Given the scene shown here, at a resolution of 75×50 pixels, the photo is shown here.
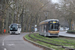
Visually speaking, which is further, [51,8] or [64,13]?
[51,8]

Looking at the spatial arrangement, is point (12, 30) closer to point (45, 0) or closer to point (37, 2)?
point (37, 2)

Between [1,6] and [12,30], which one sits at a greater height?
[1,6]

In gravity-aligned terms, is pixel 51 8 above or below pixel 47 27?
above

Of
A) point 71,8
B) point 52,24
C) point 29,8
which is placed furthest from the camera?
point 29,8

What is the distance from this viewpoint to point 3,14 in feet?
137

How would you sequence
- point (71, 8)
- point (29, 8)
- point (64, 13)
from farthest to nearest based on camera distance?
point (29, 8) < point (64, 13) < point (71, 8)

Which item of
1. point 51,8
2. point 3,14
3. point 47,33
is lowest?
point 47,33

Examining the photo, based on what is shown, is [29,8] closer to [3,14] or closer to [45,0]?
[45,0]

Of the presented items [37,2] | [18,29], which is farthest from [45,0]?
[18,29]

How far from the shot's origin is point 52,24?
29234 millimetres

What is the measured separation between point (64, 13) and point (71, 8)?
700 cm

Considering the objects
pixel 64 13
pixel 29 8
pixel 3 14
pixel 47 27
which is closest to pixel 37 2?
pixel 29 8

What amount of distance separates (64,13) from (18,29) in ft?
46.0

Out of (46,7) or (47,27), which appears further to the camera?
(46,7)
